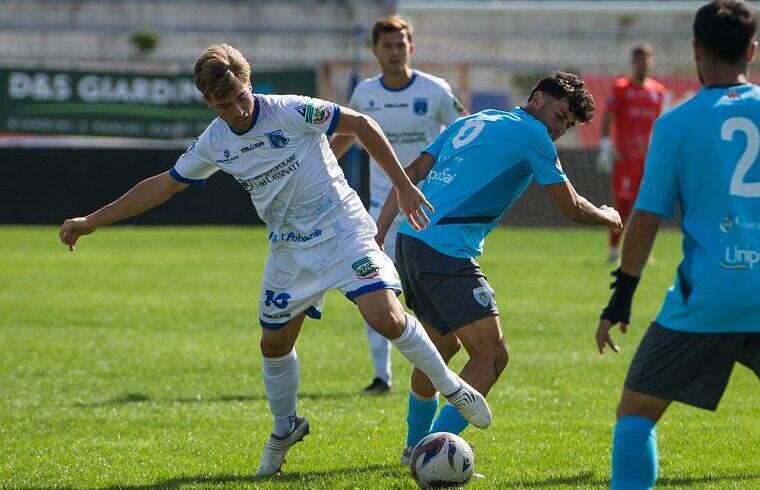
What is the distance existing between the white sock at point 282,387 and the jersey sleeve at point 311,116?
3.77ft

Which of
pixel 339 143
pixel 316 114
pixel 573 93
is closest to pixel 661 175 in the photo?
pixel 573 93

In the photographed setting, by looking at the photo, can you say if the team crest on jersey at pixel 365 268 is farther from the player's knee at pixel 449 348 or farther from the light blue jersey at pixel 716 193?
the light blue jersey at pixel 716 193

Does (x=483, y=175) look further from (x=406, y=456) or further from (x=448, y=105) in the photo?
(x=448, y=105)

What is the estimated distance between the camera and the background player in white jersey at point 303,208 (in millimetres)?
5711

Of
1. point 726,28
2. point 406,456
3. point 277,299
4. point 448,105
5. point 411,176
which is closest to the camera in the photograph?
point 726,28

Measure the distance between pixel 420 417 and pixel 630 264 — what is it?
7.47 ft

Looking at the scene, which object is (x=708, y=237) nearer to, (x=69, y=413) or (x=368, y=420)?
(x=368, y=420)

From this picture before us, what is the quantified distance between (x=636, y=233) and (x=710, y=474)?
219cm

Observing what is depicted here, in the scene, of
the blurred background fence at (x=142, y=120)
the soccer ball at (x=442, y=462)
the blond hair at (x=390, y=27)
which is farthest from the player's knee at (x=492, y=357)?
the blurred background fence at (x=142, y=120)

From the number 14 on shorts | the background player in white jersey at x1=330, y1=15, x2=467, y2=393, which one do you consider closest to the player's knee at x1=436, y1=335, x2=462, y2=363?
the number 14 on shorts

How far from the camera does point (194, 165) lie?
5961 mm

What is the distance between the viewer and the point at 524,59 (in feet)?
128

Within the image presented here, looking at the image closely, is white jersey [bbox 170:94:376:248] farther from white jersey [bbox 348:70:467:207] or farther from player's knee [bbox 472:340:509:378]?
white jersey [bbox 348:70:467:207]

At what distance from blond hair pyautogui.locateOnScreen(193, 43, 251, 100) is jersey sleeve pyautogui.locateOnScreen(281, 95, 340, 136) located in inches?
13.3
